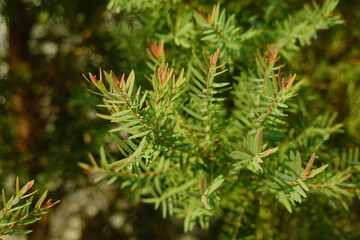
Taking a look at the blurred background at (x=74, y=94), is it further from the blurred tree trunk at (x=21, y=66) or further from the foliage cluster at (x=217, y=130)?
the foliage cluster at (x=217, y=130)

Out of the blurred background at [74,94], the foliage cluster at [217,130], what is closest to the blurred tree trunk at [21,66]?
the blurred background at [74,94]

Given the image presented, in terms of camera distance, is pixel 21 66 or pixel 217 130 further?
pixel 21 66

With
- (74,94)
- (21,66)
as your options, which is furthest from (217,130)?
(21,66)

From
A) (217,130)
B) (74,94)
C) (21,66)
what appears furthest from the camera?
(21,66)

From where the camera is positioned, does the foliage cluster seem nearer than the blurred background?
Yes

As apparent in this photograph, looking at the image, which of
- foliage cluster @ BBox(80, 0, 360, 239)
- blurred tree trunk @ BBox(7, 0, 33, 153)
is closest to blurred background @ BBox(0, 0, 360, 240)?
blurred tree trunk @ BBox(7, 0, 33, 153)

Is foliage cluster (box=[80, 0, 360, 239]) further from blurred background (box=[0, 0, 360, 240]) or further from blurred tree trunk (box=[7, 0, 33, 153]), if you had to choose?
blurred tree trunk (box=[7, 0, 33, 153])

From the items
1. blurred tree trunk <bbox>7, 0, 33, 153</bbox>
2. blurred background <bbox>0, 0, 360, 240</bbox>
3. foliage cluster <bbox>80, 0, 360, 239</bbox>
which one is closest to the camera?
foliage cluster <bbox>80, 0, 360, 239</bbox>

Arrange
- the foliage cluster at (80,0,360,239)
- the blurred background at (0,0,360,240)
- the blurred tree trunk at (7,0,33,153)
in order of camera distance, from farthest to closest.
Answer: the blurred tree trunk at (7,0,33,153) → the blurred background at (0,0,360,240) → the foliage cluster at (80,0,360,239)

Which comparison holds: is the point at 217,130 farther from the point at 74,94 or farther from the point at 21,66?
the point at 21,66
